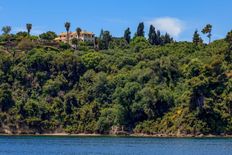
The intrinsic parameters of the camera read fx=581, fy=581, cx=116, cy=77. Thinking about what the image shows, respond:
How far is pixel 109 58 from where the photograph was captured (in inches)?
6821

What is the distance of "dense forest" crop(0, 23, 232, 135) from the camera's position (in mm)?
132500

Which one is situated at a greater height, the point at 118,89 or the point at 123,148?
the point at 118,89

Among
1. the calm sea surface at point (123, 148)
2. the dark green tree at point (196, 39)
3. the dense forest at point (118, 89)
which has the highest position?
the dark green tree at point (196, 39)

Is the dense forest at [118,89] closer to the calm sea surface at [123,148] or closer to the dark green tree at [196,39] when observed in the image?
the dark green tree at [196,39]

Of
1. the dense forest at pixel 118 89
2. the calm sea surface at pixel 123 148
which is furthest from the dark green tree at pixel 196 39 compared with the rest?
the calm sea surface at pixel 123 148

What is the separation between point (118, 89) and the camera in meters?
147

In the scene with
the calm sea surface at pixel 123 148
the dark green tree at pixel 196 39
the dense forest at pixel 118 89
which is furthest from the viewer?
the dark green tree at pixel 196 39

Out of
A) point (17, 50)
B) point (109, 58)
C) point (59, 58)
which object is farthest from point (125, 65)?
point (17, 50)

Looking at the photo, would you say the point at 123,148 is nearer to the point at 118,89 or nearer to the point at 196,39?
the point at 118,89

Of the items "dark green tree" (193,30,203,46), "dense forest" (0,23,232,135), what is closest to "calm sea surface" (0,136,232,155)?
"dense forest" (0,23,232,135)

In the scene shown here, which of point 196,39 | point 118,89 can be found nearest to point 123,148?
point 118,89

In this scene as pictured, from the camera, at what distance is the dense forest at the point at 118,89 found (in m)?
132

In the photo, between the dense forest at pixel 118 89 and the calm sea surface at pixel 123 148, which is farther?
Result: the dense forest at pixel 118 89

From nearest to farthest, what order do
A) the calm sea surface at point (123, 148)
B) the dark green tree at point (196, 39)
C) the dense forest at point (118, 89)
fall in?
1. the calm sea surface at point (123, 148)
2. the dense forest at point (118, 89)
3. the dark green tree at point (196, 39)
